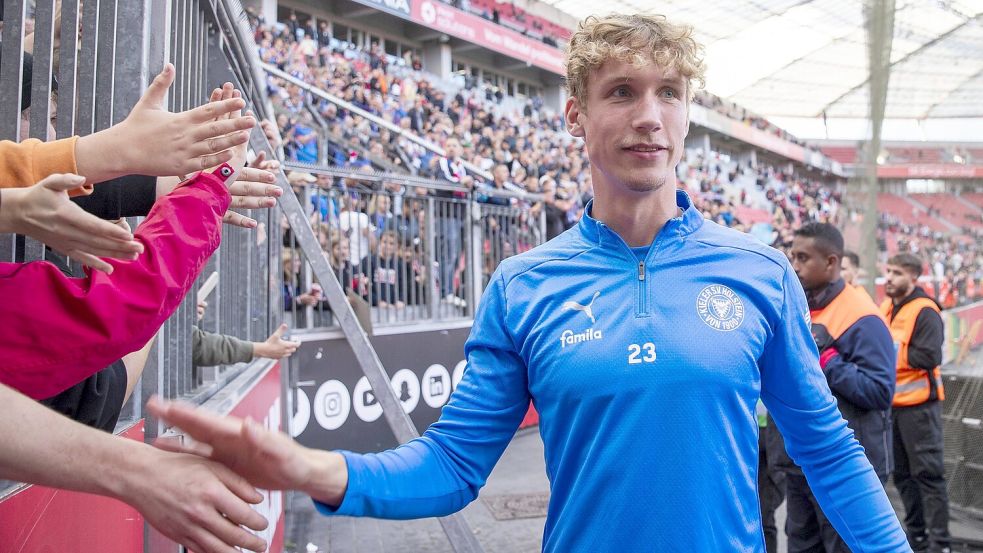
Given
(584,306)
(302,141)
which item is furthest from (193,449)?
(302,141)

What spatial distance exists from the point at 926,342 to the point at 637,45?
4.41m

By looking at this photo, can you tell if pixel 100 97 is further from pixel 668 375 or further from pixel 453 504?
pixel 668 375

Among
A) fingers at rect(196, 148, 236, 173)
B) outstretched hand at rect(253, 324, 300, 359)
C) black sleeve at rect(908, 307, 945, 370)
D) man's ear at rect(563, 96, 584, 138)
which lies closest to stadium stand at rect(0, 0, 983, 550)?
outstretched hand at rect(253, 324, 300, 359)

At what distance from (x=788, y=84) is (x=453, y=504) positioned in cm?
4805

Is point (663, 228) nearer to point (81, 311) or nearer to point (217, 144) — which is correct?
point (217, 144)

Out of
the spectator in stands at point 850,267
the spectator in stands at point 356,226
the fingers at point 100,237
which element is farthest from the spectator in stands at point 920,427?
the fingers at point 100,237

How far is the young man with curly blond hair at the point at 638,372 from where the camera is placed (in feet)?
5.57

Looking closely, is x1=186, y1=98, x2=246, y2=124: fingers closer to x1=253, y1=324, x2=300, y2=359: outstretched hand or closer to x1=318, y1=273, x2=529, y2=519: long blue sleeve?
x1=318, y1=273, x2=529, y2=519: long blue sleeve

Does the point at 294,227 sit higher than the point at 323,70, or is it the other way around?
the point at 323,70

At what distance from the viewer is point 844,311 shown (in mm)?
4148

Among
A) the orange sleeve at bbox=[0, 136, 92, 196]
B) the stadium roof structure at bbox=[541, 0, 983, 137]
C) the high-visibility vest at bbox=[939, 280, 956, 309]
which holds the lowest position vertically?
the high-visibility vest at bbox=[939, 280, 956, 309]

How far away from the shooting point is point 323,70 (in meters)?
15.9

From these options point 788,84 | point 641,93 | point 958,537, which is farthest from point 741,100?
point 641,93

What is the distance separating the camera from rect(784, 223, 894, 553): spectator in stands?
3.94 meters
